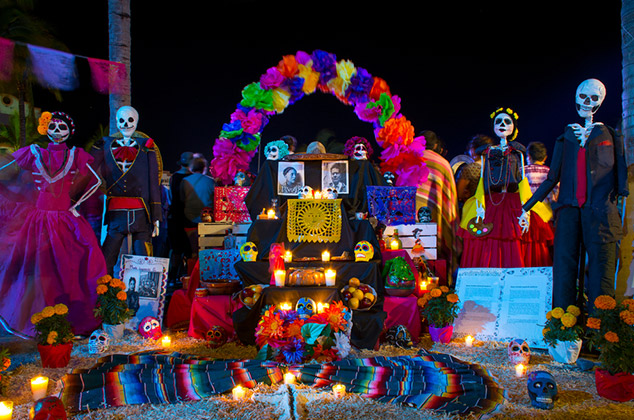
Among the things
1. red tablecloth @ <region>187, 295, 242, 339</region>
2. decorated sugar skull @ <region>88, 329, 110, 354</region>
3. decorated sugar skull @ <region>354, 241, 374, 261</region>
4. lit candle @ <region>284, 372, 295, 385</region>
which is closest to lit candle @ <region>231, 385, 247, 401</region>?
lit candle @ <region>284, 372, 295, 385</region>

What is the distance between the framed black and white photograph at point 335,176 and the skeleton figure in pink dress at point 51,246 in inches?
106

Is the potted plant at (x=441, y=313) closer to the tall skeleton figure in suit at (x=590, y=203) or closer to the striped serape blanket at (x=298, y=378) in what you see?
the striped serape blanket at (x=298, y=378)

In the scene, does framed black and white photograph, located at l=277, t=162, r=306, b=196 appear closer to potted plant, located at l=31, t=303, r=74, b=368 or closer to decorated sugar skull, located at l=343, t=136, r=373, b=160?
decorated sugar skull, located at l=343, t=136, r=373, b=160

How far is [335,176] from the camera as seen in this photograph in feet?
19.8

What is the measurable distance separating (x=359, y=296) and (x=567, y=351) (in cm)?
190

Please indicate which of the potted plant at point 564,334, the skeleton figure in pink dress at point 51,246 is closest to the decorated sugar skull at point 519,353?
the potted plant at point 564,334

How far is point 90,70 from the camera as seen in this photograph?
22.7ft

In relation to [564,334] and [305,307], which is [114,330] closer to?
[305,307]

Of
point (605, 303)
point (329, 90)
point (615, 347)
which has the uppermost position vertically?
point (329, 90)

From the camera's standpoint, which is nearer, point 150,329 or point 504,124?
point 150,329

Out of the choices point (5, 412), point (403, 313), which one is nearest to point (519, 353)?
point (403, 313)

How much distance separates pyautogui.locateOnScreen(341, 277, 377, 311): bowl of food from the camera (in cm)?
478

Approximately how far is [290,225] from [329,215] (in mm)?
472

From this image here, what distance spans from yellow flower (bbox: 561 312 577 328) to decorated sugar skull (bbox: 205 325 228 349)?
3.20 meters
